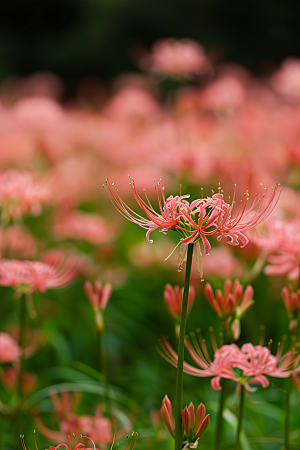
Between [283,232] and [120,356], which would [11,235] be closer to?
[120,356]

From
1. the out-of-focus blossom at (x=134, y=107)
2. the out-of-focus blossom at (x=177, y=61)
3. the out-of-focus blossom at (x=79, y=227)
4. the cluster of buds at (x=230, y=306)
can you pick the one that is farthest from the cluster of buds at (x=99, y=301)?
the out-of-focus blossom at (x=134, y=107)

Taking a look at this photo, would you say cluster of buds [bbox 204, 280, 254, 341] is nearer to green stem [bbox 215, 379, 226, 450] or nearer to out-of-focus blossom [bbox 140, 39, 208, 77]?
green stem [bbox 215, 379, 226, 450]

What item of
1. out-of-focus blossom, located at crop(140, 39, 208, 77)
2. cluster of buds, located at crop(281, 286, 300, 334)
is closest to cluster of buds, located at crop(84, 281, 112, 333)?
cluster of buds, located at crop(281, 286, 300, 334)

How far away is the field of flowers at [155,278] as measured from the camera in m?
0.81

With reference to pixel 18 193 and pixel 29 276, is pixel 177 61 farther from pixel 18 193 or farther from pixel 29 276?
pixel 29 276

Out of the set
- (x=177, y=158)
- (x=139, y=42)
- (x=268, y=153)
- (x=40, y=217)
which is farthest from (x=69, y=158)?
(x=139, y=42)

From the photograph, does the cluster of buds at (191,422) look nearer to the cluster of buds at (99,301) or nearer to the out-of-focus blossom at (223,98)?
the cluster of buds at (99,301)

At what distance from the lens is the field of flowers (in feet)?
2.66

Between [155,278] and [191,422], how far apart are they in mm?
1313

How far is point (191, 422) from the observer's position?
28.0 inches

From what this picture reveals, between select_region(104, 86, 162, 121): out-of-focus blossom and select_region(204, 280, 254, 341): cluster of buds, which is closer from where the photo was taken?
select_region(204, 280, 254, 341): cluster of buds

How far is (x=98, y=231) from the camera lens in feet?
5.86

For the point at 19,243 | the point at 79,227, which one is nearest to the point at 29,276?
the point at 79,227

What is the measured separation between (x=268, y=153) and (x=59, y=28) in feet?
24.4
